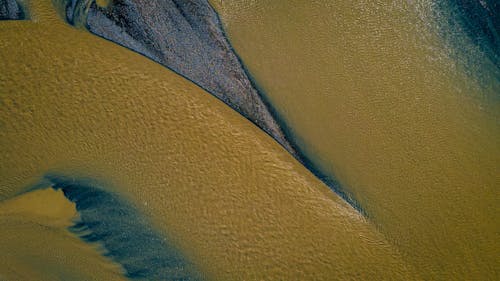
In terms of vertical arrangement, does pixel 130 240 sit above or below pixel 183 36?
below

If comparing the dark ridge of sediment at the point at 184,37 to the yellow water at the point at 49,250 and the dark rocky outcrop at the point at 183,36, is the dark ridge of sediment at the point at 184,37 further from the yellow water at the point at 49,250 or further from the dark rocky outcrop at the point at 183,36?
the yellow water at the point at 49,250

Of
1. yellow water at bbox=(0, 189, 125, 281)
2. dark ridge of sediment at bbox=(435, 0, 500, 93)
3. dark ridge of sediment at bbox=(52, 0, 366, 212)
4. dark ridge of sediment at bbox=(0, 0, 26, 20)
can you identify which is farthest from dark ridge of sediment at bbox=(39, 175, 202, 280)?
dark ridge of sediment at bbox=(435, 0, 500, 93)

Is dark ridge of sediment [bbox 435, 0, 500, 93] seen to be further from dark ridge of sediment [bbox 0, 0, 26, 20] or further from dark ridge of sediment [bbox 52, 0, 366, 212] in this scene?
dark ridge of sediment [bbox 0, 0, 26, 20]

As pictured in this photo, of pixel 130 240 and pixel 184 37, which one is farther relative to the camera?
pixel 184 37

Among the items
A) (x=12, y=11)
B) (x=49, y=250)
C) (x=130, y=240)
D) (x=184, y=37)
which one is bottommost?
(x=49, y=250)

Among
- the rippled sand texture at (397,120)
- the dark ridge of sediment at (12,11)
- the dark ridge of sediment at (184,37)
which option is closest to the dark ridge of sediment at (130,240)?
the dark ridge of sediment at (184,37)

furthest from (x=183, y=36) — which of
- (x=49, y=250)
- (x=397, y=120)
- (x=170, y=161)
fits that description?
(x=49, y=250)

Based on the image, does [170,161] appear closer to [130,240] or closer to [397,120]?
[130,240]
